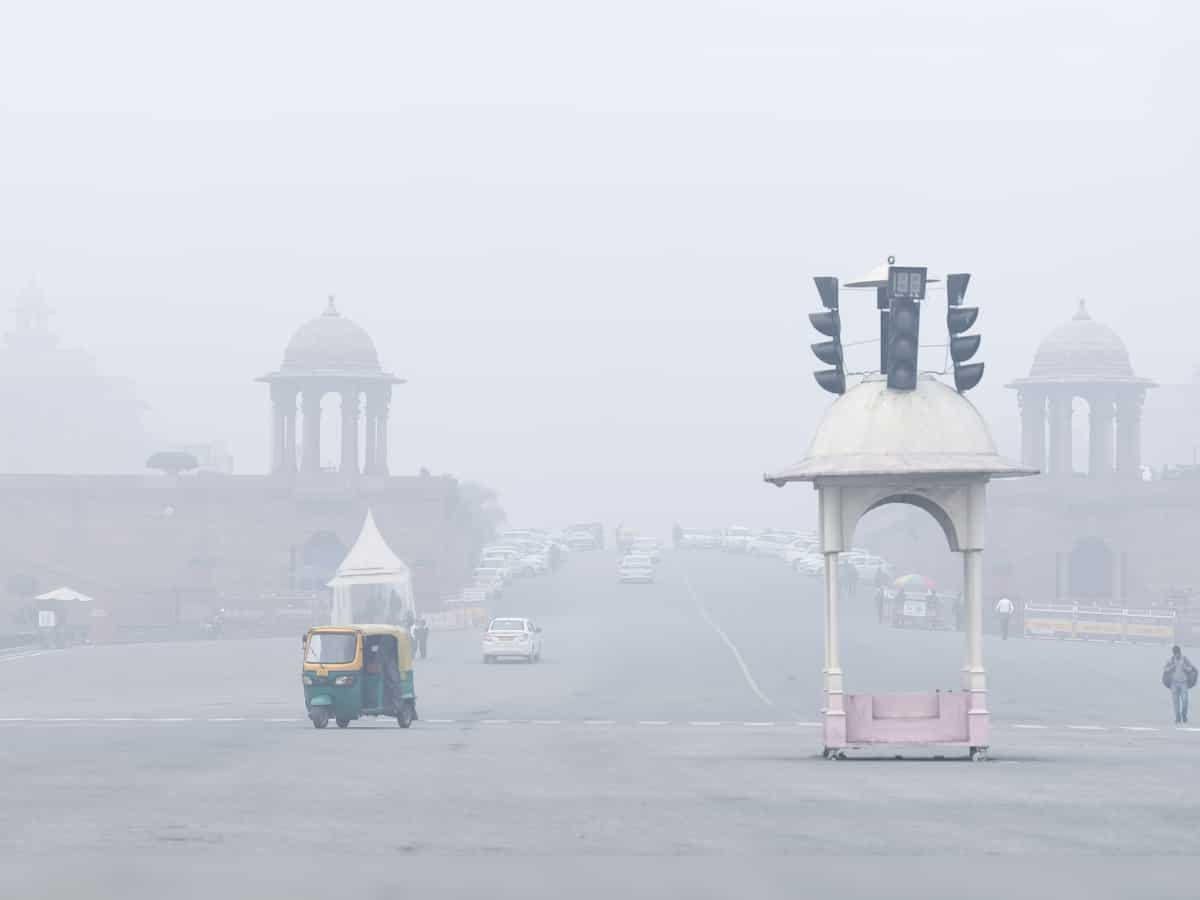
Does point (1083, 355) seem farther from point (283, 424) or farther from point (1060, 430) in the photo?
point (283, 424)

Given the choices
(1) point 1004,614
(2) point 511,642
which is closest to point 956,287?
(2) point 511,642

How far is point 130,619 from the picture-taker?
81.2 m

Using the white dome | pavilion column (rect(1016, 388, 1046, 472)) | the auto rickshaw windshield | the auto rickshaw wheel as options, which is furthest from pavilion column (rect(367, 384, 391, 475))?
the white dome

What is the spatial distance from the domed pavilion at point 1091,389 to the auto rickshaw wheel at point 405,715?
61.8 metres

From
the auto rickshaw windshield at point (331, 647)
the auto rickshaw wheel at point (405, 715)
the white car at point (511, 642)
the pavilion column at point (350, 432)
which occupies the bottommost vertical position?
the auto rickshaw wheel at point (405, 715)

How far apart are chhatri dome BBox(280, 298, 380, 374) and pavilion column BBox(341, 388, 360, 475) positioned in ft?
4.09

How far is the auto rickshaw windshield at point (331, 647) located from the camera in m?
32.9

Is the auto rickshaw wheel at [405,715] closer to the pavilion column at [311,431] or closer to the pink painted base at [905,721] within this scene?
the pink painted base at [905,721]

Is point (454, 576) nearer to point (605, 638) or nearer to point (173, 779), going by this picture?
point (605, 638)

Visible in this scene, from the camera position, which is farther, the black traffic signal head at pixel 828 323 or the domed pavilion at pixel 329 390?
the domed pavilion at pixel 329 390

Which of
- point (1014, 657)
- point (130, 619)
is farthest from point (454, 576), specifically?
point (1014, 657)

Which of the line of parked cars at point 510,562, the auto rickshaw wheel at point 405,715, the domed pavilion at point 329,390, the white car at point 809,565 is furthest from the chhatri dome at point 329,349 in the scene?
the auto rickshaw wheel at point 405,715

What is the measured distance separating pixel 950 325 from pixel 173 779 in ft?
33.4

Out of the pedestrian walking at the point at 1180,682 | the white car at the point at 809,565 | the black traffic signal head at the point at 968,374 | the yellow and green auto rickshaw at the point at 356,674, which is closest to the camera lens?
the black traffic signal head at the point at 968,374
